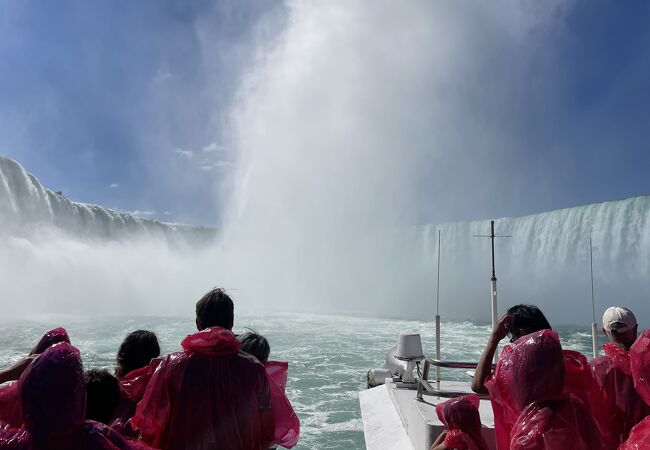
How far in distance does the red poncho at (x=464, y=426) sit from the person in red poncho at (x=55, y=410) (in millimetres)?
1958

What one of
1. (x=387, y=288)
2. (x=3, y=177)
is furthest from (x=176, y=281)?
(x=387, y=288)

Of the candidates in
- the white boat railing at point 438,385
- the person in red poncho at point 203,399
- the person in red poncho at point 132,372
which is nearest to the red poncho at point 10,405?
the person in red poncho at point 132,372

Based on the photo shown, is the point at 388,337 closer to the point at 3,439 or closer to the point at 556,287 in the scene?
the point at 3,439

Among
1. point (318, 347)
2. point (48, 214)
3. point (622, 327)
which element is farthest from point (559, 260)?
point (48, 214)

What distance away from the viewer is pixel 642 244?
106 feet

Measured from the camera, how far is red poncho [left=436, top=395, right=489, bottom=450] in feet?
8.78

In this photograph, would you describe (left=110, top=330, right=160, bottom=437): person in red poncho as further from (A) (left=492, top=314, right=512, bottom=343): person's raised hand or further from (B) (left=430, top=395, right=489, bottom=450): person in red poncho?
(A) (left=492, top=314, right=512, bottom=343): person's raised hand

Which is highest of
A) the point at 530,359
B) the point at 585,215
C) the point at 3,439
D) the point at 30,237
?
the point at 585,215

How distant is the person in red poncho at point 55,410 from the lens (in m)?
1.58

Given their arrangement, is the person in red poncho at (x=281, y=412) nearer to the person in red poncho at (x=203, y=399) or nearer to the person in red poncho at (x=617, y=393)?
the person in red poncho at (x=203, y=399)

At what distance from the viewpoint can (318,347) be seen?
1611 cm

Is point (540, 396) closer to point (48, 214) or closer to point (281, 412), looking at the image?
point (281, 412)

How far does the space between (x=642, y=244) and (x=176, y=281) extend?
36564 millimetres

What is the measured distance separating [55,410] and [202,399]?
67 centimetres
